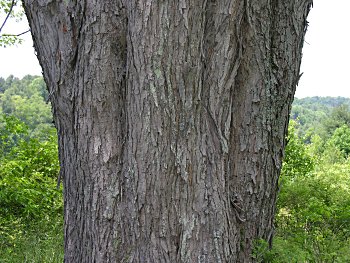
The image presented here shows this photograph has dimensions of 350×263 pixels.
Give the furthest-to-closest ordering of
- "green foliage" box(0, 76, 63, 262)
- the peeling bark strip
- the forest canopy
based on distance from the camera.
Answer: "green foliage" box(0, 76, 63, 262)
the forest canopy
the peeling bark strip

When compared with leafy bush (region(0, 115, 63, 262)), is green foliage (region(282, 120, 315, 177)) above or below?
below

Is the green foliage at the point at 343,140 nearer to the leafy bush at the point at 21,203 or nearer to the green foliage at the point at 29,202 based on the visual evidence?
the green foliage at the point at 29,202

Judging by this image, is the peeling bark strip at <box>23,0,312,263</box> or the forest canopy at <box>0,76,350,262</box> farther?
the forest canopy at <box>0,76,350,262</box>

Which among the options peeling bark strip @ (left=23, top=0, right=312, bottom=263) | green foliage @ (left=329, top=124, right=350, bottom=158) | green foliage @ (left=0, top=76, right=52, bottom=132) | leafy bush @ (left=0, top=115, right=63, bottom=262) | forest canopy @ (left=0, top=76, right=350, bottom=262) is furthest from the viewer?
green foliage @ (left=0, top=76, right=52, bottom=132)

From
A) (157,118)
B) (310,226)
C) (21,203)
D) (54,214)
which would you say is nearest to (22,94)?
(54,214)

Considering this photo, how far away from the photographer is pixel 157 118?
7.63ft

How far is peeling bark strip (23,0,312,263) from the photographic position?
2.33 meters

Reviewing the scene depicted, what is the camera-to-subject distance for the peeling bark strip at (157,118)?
2.33m

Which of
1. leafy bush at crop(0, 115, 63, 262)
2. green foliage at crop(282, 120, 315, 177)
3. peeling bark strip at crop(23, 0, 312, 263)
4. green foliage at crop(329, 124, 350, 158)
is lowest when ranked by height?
green foliage at crop(329, 124, 350, 158)

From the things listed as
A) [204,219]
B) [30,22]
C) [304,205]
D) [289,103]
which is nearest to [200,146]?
[204,219]

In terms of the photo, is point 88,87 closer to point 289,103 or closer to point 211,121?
point 211,121

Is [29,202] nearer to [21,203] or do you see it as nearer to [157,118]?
[21,203]

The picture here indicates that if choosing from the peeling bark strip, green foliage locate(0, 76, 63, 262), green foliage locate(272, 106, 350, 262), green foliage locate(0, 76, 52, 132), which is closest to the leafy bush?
green foliage locate(0, 76, 63, 262)

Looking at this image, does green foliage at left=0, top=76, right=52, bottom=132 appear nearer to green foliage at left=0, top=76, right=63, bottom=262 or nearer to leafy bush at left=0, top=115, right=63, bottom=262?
green foliage at left=0, top=76, right=63, bottom=262
